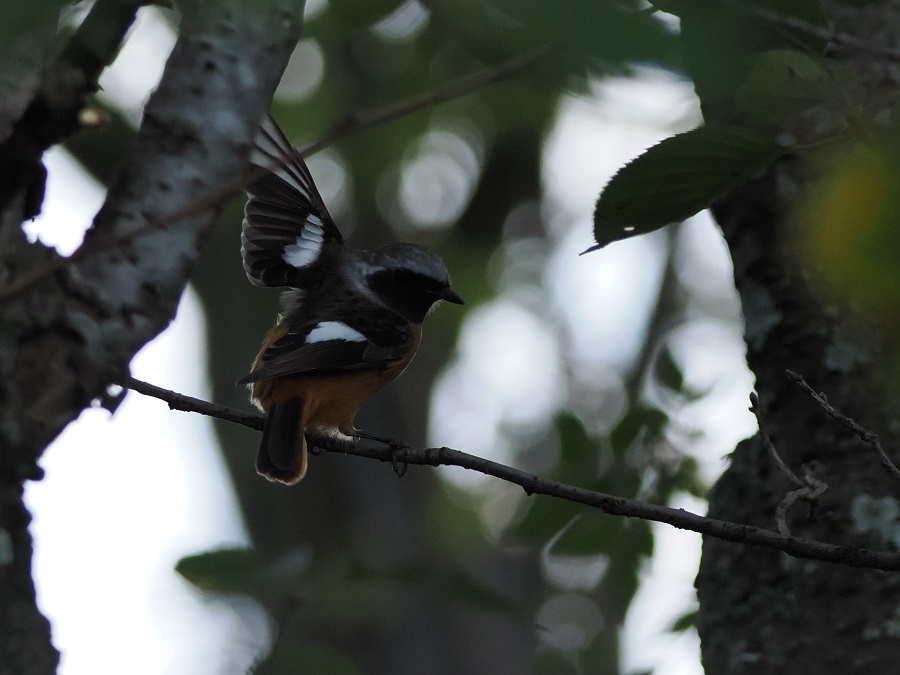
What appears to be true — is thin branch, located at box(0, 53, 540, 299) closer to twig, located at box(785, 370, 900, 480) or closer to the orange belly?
twig, located at box(785, 370, 900, 480)

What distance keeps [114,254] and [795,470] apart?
2271mm

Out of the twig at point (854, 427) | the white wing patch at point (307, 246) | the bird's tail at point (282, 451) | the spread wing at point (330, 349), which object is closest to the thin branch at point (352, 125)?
the twig at point (854, 427)

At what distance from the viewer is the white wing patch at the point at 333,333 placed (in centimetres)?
477

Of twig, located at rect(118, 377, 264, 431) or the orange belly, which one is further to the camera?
the orange belly

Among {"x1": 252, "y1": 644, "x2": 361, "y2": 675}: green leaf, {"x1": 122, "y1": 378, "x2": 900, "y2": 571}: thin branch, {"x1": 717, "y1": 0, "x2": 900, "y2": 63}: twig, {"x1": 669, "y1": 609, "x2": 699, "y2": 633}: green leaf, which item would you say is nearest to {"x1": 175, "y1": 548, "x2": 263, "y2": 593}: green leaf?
{"x1": 252, "y1": 644, "x2": 361, "y2": 675}: green leaf

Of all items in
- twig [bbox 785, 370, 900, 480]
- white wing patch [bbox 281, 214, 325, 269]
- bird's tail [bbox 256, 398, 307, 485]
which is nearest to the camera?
twig [bbox 785, 370, 900, 480]

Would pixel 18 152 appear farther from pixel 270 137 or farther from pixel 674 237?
pixel 674 237

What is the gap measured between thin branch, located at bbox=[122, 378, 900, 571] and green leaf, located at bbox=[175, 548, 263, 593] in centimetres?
71

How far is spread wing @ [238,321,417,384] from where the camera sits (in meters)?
4.43

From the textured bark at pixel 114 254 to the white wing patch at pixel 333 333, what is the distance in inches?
97.7

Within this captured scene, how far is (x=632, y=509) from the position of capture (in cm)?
238

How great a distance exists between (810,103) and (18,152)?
154cm

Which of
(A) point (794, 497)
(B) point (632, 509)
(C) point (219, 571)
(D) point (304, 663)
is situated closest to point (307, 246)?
(C) point (219, 571)

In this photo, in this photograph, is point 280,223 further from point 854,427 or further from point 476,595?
point 854,427
